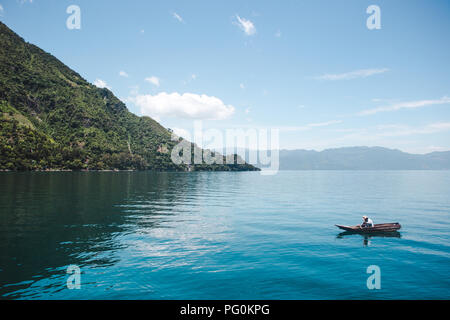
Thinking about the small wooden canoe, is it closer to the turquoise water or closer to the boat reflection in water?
the boat reflection in water

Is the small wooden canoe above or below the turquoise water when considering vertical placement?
above

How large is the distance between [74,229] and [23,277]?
15.8 meters

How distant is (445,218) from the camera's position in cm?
5000

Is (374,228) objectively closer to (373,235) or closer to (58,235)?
(373,235)

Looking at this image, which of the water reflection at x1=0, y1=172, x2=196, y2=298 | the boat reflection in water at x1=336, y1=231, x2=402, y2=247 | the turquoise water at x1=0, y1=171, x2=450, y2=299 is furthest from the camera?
the boat reflection in water at x1=336, y1=231, x2=402, y2=247

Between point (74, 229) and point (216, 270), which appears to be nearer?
point (216, 270)

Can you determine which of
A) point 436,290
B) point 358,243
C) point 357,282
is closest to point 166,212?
point 358,243

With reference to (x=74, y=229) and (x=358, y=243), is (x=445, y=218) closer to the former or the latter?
(x=358, y=243)

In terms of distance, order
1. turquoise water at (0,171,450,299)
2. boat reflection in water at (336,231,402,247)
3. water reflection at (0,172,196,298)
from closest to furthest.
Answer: turquoise water at (0,171,450,299) → water reflection at (0,172,196,298) → boat reflection in water at (336,231,402,247)

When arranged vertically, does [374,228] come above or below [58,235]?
above

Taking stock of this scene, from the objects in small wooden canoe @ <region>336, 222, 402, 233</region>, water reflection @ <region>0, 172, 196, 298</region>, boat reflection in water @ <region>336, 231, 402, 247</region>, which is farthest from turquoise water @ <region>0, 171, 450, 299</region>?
small wooden canoe @ <region>336, 222, 402, 233</region>

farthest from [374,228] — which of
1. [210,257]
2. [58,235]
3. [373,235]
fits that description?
[58,235]
